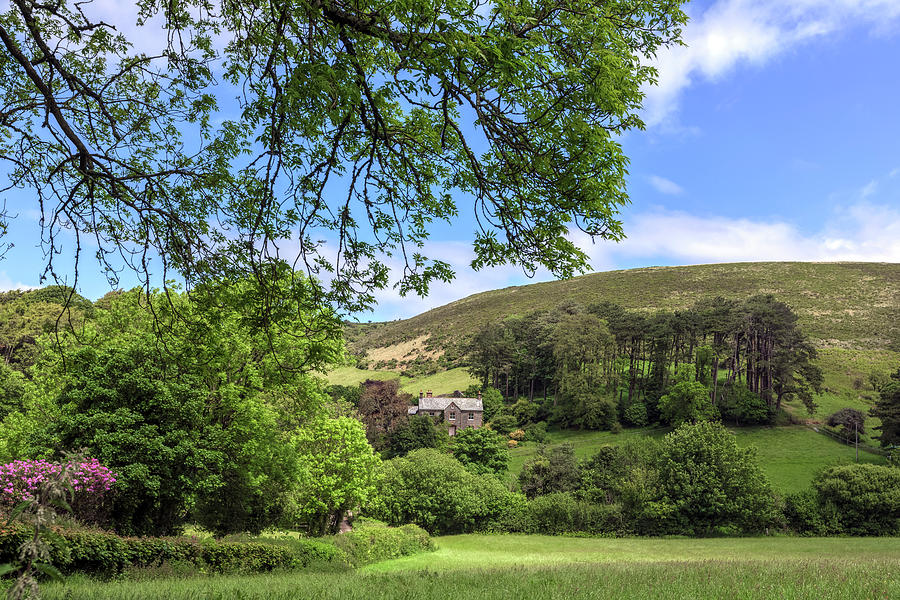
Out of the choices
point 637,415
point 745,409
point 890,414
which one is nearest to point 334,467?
point 637,415

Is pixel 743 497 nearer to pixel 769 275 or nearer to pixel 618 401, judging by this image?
pixel 618 401

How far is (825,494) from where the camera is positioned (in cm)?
3681

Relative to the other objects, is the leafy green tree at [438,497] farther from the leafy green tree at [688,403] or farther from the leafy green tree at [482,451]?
the leafy green tree at [688,403]

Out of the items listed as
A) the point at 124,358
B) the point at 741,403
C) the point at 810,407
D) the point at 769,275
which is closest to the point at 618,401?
the point at 741,403

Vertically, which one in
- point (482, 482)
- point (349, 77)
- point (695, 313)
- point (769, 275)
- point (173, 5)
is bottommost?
point (482, 482)

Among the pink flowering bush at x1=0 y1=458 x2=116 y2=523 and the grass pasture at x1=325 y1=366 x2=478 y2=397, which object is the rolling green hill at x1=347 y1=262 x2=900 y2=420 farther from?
the pink flowering bush at x1=0 y1=458 x2=116 y2=523

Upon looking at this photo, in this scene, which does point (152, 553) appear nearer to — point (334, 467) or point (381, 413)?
point (334, 467)

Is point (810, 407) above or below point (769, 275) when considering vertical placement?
below

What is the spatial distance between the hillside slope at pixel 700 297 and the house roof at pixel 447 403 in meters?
35.4

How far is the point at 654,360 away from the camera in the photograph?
70.6 metres

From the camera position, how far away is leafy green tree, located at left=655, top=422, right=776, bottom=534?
36.6 metres

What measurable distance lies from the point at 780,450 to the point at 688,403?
31.6 feet

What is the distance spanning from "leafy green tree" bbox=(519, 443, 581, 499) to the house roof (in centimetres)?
2632

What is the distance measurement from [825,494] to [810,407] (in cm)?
2483
